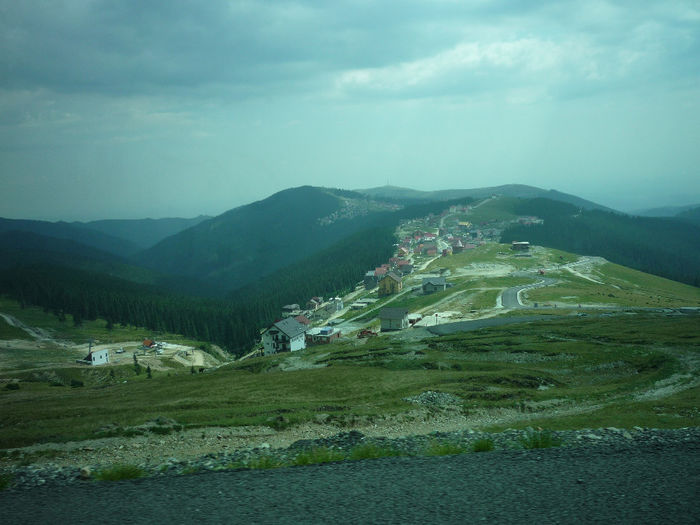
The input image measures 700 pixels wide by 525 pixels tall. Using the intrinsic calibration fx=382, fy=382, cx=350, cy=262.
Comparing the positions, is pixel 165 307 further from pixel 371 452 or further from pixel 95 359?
pixel 371 452

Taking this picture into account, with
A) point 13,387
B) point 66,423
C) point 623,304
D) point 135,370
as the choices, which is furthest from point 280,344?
point 623,304

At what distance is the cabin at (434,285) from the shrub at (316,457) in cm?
10527

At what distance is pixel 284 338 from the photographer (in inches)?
3398

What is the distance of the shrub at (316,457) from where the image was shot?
12.0 metres

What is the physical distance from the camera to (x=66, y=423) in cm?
2853

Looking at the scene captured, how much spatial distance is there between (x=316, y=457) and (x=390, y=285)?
399 feet

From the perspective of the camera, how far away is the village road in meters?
8.45

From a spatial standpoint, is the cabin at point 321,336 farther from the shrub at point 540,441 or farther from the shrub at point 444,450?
the shrub at point 540,441

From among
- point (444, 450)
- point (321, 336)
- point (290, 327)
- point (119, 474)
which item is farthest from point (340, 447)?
point (290, 327)

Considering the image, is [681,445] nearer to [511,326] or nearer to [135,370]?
[511,326]

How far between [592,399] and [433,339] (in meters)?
34.9

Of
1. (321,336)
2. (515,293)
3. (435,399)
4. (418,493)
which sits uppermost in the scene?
(418,493)

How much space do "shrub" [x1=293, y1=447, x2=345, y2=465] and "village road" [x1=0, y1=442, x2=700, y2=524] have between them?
0.84 metres

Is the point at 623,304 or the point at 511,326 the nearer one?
the point at 511,326
